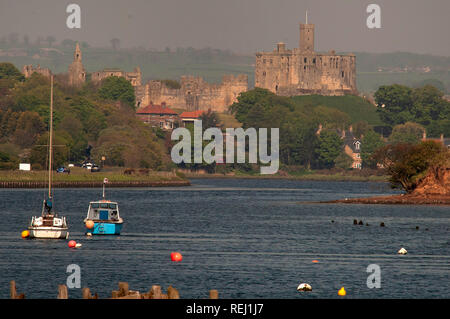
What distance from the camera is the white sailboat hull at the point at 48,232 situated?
246 feet

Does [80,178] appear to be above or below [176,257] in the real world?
below

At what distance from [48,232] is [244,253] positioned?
14170mm

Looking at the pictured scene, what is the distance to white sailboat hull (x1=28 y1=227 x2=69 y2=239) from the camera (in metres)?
74.9

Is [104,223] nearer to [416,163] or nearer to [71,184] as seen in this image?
[416,163]

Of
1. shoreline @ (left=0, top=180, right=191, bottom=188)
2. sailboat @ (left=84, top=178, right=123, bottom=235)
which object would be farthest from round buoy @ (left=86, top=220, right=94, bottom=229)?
shoreline @ (left=0, top=180, right=191, bottom=188)

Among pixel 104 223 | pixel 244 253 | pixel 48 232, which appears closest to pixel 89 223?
pixel 104 223

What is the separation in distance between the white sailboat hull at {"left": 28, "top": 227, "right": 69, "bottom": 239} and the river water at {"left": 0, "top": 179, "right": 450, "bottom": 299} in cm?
61

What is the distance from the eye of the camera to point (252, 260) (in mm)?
67312

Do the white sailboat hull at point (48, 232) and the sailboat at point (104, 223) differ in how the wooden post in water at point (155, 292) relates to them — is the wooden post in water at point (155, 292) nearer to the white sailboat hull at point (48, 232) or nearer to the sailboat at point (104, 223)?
the white sailboat hull at point (48, 232)

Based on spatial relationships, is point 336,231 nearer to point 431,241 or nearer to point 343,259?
point 431,241

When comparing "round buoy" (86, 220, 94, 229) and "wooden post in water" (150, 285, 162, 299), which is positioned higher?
A: "wooden post in water" (150, 285, 162, 299)

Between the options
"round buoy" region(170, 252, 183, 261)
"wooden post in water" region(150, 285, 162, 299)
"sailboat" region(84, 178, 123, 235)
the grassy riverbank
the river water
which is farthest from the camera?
the grassy riverbank

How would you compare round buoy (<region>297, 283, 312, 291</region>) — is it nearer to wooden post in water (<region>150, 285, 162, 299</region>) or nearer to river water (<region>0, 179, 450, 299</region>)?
river water (<region>0, 179, 450, 299</region>)

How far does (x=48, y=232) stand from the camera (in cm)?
7506
